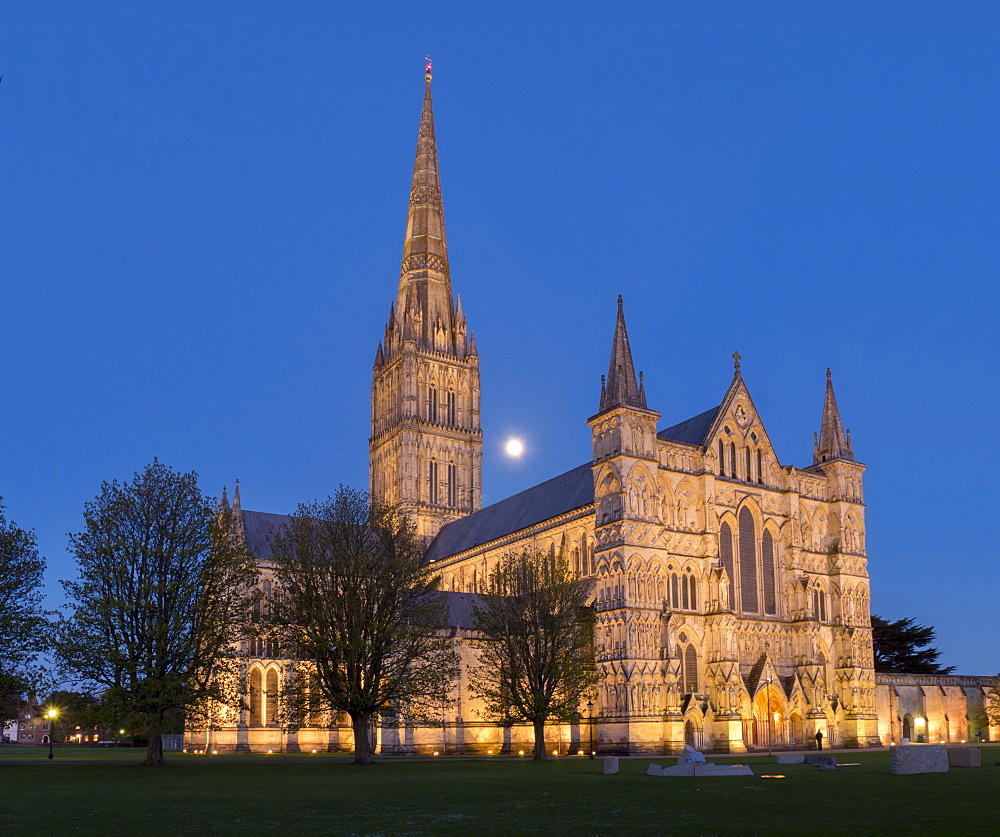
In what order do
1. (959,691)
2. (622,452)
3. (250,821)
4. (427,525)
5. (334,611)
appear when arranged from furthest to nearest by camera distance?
(427,525), (959,691), (622,452), (334,611), (250,821)

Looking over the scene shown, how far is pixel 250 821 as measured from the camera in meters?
18.0

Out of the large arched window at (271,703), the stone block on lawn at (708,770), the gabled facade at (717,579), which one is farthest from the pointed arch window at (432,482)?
the stone block on lawn at (708,770)

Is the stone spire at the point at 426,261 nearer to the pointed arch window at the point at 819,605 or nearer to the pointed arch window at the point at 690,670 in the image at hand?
the pointed arch window at the point at 819,605

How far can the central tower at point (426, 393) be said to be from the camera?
3748 inches

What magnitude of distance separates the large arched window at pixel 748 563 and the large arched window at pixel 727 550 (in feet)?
2.86

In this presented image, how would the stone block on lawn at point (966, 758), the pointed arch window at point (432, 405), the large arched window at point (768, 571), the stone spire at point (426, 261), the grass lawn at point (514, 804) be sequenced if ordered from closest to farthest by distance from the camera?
the grass lawn at point (514, 804) → the stone block on lawn at point (966, 758) → the large arched window at point (768, 571) → the pointed arch window at point (432, 405) → the stone spire at point (426, 261)

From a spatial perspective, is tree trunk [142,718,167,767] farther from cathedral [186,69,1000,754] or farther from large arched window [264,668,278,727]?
large arched window [264,668,278,727]

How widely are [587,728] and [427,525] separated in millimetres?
39290

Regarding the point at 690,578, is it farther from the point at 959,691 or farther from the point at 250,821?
the point at 250,821

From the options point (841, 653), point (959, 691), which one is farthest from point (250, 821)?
point (959, 691)

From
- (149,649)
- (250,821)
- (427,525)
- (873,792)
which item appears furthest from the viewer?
(427,525)

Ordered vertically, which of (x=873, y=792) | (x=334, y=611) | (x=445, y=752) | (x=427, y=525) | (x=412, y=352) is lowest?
(x=445, y=752)

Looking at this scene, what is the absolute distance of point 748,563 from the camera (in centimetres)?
6134

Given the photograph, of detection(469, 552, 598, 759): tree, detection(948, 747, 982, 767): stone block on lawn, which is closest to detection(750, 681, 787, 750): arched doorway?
detection(469, 552, 598, 759): tree
